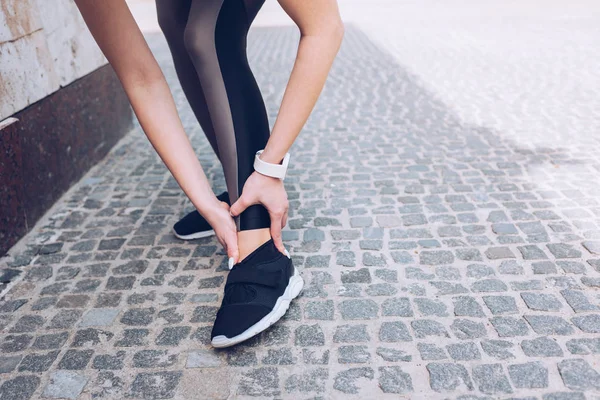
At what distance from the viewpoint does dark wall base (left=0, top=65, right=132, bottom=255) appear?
272 cm

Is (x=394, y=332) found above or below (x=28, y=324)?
below

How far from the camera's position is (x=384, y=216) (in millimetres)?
2953

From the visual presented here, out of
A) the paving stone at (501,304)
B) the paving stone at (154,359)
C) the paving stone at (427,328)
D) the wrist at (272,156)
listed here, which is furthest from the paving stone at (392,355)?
the wrist at (272,156)

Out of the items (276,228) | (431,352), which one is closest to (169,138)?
(276,228)

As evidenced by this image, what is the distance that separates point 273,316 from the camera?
81.0 inches

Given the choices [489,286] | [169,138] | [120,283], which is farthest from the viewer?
[120,283]

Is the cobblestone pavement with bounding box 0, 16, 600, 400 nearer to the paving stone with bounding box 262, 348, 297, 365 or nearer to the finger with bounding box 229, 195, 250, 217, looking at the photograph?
the paving stone with bounding box 262, 348, 297, 365

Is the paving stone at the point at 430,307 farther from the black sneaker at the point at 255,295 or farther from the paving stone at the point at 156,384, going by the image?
the paving stone at the point at 156,384

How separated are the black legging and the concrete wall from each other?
99 centimetres

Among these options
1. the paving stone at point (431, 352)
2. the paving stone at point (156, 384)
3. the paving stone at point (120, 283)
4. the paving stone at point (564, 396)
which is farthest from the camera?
the paving stone at point (120, 283)

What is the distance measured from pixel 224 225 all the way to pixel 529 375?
1.12 meters

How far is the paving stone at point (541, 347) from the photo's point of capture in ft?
6.19

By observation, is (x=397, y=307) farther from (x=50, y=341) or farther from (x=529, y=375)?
(x=50, y=341)

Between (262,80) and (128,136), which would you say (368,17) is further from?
(128,136)
